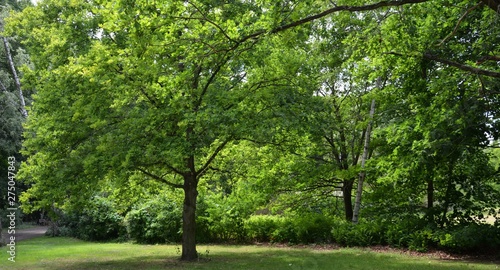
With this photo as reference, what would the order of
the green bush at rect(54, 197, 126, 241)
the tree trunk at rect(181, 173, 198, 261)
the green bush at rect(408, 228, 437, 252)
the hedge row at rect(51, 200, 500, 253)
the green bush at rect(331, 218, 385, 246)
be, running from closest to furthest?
the hedge row at rect(51, 200, 500, 253) < the tree trunk at rect(181, 173, 198, 261) < the green bush at rect(408, 228, 437, 252) < the green bush at rect(331, 218, 385, 246) < the green bush at rect(54, 197, 126, 241)

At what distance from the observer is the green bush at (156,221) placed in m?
19.4

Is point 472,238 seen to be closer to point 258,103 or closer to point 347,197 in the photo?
point 347,197

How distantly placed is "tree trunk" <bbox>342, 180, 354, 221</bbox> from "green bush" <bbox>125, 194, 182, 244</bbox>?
7067 millimetres

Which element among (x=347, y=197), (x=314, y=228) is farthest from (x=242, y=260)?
(x=347, y=197)

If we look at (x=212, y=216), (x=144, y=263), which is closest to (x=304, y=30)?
(x=144, y=263)

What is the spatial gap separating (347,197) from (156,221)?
8.38m

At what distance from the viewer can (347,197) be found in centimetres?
1786

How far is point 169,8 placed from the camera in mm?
6730

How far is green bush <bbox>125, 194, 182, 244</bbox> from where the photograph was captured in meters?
19.4

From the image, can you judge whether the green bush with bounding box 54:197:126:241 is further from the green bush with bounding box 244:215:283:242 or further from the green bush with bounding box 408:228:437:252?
the green bush with bounding box 408:228:437:252

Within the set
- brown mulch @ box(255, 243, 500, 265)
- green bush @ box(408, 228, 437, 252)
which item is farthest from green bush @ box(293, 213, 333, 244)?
green bush @ box(408, 228, 437, 252)

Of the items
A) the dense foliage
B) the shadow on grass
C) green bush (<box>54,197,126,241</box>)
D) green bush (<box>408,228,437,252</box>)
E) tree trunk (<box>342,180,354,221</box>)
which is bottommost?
the shadow on grass

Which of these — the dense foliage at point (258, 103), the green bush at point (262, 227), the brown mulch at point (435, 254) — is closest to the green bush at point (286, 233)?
the green bush at point (262, 227)

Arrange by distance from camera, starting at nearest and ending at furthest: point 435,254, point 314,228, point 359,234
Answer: point 435,254 < point 359,234 < point 314,228
